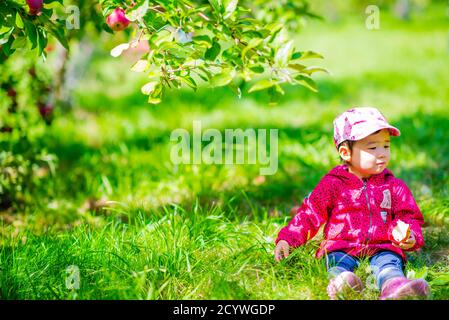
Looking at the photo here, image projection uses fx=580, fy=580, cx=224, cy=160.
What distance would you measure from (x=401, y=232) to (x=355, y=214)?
0.22m

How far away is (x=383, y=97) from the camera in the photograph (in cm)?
688

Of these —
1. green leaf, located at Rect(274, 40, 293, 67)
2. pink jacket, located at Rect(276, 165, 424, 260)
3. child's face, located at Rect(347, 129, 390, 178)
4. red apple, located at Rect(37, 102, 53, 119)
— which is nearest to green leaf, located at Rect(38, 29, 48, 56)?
green leaf, located at Rect(274, 40, 293, 67)

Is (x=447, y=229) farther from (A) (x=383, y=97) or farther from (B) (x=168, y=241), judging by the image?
(A) (x=383, y=97)

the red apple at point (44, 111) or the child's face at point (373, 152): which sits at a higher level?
the red apple at point (44, 111)

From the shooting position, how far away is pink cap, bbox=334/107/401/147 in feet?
8.36

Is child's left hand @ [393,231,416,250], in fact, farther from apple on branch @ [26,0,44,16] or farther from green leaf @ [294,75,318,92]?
apple on branch @ [26,0,44,16]

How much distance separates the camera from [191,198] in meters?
3.74

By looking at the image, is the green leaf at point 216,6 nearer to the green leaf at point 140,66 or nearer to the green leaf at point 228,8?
the green leaf at point 228,8

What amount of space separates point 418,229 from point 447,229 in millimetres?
643

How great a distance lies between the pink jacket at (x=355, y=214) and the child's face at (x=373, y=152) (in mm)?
103

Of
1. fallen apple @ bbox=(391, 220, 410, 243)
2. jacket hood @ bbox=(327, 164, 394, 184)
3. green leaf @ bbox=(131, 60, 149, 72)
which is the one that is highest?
green leaf @ bbox=(131, 60, 149, 72)

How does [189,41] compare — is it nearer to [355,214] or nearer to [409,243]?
[355,214]

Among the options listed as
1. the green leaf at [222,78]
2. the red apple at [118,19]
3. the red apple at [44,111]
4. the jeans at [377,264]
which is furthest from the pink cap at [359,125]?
the red apple at [44,111]

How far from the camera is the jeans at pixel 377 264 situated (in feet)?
7.89
